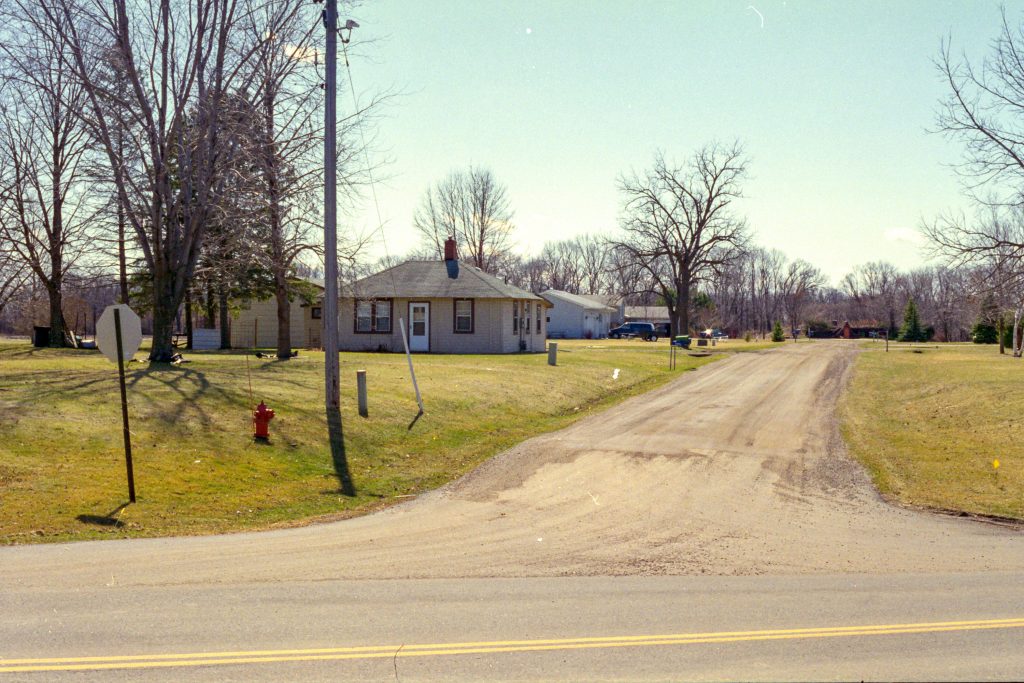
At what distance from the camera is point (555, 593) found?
7.87m

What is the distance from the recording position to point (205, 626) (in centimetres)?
660

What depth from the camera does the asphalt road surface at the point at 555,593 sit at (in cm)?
595

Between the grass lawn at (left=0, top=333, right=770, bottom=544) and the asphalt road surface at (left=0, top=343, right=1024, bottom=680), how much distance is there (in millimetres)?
1304

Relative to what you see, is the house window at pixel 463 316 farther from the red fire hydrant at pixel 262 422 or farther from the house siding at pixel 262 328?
the red fire hydrant at pixel 262 422

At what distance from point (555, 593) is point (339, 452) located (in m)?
8.79

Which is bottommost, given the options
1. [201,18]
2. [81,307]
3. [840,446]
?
[840,446]

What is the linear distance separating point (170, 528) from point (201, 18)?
16936mm

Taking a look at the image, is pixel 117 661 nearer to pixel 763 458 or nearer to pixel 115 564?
pixel 115 564

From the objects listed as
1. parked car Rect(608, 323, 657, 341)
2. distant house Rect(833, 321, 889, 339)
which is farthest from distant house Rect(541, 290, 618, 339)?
distant house Rect(833, 321, 889, 339)

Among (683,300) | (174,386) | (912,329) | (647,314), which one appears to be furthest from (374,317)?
(647,314)

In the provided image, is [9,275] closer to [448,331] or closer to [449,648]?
[448,331]

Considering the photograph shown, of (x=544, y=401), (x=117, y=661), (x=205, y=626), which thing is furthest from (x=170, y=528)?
(x=544, y=401)

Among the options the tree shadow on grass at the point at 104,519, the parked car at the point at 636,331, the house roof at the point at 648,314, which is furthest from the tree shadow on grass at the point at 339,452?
the house roof at the point at 648,314

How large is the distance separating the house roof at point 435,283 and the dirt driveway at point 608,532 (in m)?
23.0
